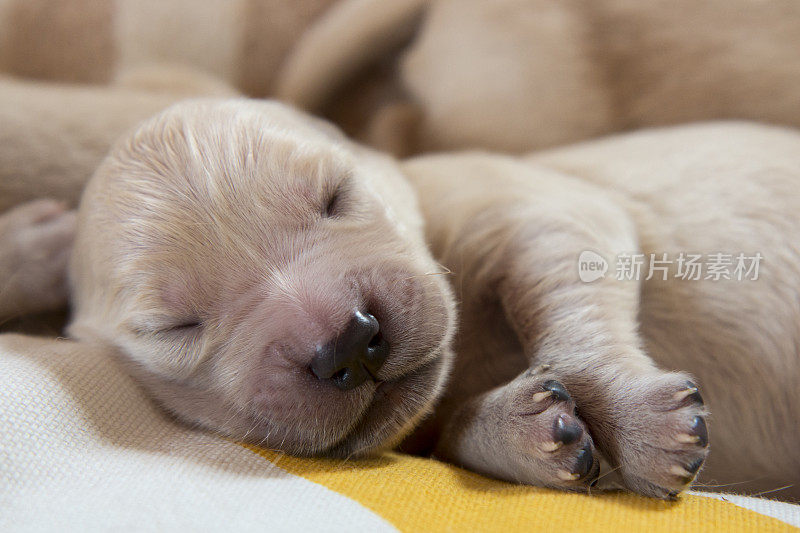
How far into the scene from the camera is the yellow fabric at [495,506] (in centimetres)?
112

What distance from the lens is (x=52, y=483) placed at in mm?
1206

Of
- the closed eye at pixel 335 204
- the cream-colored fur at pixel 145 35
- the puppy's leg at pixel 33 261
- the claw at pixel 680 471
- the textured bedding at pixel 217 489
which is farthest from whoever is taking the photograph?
the cream-colored fur at pixel 145 35

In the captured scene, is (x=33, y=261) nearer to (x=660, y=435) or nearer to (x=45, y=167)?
(x=45, y=167)

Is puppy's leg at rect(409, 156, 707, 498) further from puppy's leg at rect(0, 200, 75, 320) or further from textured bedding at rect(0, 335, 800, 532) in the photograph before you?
puppy's leg at rect(0, 200, 75, 320)

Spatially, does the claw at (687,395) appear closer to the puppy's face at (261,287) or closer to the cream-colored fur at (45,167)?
the puppy's face at (261,287)

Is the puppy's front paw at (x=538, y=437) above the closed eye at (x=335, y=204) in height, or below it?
below

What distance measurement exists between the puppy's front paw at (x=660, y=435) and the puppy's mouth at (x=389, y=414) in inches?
14.2

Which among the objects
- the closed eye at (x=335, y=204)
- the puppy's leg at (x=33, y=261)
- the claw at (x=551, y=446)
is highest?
the closed eye at (x=335, y=204)

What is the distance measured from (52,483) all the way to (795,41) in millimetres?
2495

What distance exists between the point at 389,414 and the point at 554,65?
5.63 feet

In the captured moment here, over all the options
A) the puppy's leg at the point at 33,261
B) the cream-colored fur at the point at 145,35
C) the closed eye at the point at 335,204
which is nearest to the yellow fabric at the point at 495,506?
the closed eye at the point at 335,204

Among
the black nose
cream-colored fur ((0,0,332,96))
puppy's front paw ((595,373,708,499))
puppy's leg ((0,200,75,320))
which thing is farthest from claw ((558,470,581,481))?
cream-colored fur ((0,0,332,96))

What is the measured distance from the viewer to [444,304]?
1466mm

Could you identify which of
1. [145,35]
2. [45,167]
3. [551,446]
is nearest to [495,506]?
[551,446]
